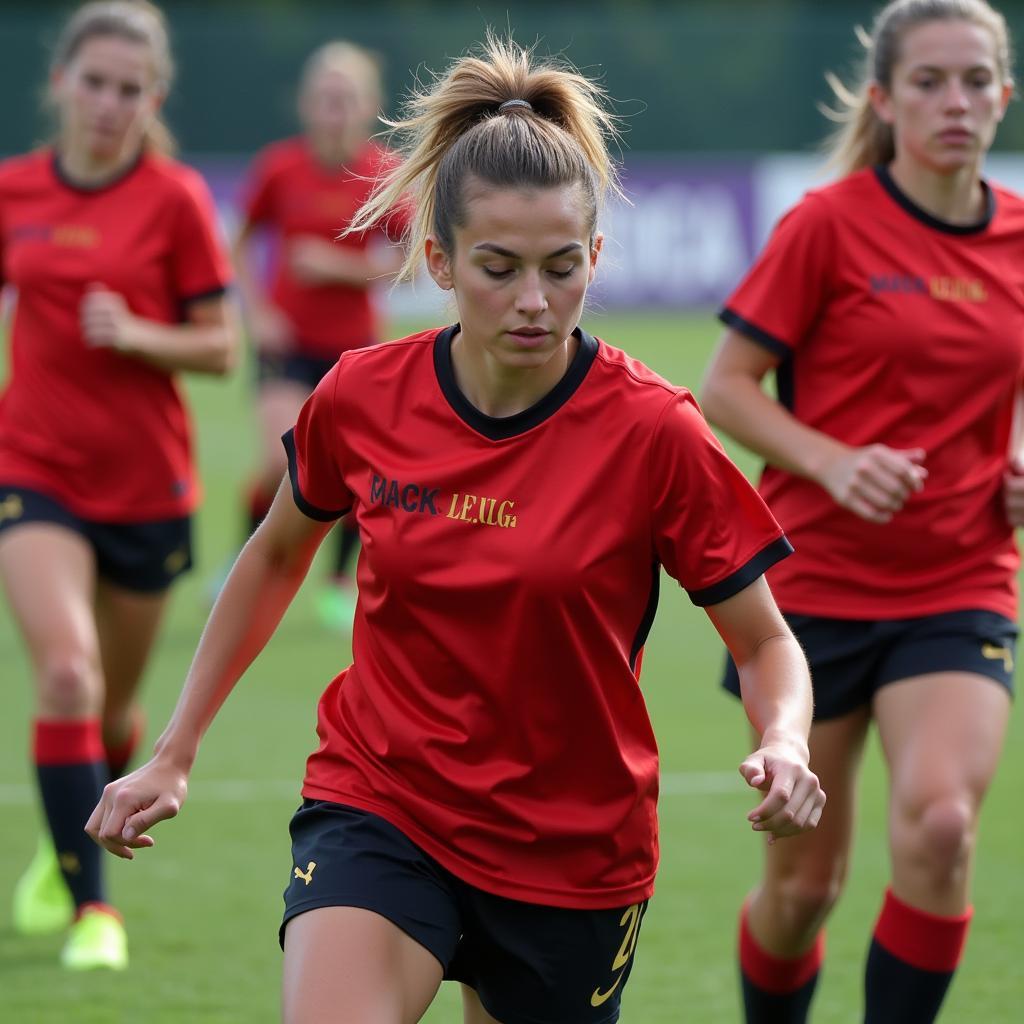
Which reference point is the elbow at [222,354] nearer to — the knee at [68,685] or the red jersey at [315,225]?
the knee at [68,685]

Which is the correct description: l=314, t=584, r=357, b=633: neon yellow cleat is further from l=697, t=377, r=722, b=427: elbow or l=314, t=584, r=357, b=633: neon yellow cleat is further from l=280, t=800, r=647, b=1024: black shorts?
l=280, t=800, r=647, b=1024: black shorts

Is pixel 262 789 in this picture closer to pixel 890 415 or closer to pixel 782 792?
pixel 890 415

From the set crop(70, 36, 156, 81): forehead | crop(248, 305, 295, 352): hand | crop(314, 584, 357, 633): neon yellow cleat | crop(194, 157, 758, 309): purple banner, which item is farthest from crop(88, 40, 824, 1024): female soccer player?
crop(194, 157, 758, 309): purple banner

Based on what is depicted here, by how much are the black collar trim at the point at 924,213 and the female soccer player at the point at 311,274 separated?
570 centimetres

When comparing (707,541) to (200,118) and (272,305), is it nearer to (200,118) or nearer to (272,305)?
(272,305)

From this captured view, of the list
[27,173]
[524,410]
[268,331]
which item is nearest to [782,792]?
[524,410]

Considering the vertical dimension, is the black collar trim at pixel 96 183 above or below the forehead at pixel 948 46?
below

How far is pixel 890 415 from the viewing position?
4.29 meters

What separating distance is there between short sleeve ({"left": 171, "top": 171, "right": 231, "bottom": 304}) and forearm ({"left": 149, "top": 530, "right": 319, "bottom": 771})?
8.09 ft

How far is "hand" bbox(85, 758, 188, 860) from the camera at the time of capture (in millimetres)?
→ 3162

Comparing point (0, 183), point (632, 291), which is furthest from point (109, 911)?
point (632, 291)

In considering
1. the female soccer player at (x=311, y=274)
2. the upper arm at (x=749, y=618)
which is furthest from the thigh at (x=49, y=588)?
the female soccer player at (x=311, y=274)

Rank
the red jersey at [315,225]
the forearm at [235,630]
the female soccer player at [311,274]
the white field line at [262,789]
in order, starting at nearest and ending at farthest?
1. the forearm at [235,630]
2. the white field line at [262,789]
3. the female soccer player at [311,274]
4. the red jersey at [315,225]

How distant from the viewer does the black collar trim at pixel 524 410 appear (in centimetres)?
323
